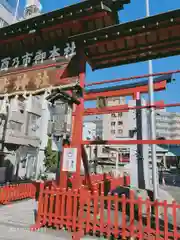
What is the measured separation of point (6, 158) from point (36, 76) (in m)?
14.9

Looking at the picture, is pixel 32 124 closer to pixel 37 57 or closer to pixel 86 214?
pixel 37 57

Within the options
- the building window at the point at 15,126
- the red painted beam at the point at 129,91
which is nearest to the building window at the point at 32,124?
the building window at the point at 15,126

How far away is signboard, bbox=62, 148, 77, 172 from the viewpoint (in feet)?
19.2

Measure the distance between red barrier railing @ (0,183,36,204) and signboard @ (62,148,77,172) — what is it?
457 centimetres

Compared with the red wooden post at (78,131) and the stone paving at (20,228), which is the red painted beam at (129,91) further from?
the stone paving at (20,228)

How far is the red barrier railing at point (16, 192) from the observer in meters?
8.80

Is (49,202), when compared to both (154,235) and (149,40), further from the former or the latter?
(149,40)

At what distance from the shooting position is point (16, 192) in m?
9.59

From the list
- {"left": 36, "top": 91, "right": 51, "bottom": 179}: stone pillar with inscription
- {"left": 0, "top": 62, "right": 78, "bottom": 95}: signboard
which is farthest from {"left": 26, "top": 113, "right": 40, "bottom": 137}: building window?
{"left": 0, "top": 62, "right": 78, "bottom": 95}: signboard

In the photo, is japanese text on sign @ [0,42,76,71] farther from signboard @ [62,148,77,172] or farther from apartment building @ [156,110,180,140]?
apartment building @ [156,110,180,140]

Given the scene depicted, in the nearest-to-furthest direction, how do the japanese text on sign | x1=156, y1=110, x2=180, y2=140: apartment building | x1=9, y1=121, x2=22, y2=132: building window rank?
the japanese text on sign < x1=9, y1=121, x2=22, y2=132: building window < x1=156, y1=110, x2=180, y2=140: apartment building

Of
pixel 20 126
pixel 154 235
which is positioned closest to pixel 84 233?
pixel 154 235

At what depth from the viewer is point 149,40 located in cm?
Answer: 630

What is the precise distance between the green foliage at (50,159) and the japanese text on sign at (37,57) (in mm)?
18082
